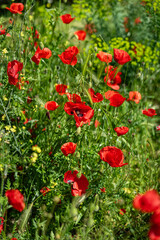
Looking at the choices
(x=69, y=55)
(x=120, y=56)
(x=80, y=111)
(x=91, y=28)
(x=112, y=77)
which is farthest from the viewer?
(x=91, y=28)

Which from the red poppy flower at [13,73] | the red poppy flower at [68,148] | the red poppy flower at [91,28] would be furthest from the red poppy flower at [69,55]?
the red poppy flower at [91,28]

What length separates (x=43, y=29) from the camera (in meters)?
2.94

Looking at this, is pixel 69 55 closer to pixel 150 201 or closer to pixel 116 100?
pixel 116 100

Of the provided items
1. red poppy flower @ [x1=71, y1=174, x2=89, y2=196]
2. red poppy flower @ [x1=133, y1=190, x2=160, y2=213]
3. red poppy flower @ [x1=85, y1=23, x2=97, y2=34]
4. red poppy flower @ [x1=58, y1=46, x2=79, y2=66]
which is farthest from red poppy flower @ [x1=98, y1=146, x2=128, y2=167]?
red poppy flower @ [x1=85, y1=23, x2=97, y2=34]

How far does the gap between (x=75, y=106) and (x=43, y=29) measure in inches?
74.0

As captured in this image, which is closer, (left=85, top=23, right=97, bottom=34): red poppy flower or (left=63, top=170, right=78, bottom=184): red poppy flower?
(left=63, top=170, right=78, bottom=184): red poppy flower

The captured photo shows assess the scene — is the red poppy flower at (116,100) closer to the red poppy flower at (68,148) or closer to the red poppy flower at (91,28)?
the red poppy flower at (68,148)

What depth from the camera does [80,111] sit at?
1372mm

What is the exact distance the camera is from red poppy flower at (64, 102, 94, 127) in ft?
4.37

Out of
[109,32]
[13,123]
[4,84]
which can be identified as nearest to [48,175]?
[13,123]

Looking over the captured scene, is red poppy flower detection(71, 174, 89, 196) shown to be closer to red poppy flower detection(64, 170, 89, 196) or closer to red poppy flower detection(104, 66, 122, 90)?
red poppy flower detection(64, 170, 89, 196)

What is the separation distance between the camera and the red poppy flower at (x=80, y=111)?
4.37 ft

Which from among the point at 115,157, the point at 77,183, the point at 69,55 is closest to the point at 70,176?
the point at 77,183

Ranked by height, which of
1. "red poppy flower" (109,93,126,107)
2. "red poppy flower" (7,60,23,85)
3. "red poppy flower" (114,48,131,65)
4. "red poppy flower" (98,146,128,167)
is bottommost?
"red poppy flower" (98,146,128,167)
